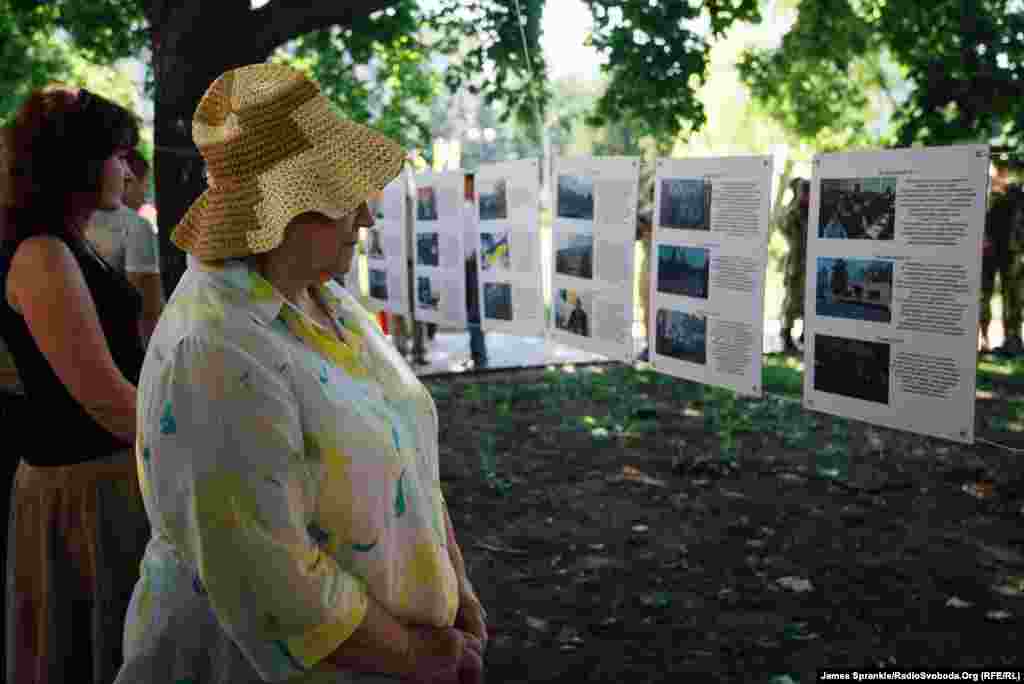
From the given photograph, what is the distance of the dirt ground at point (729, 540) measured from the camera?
162 inches

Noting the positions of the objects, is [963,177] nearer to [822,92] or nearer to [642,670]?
[642,670]

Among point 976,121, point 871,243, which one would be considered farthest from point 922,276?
point 976,121

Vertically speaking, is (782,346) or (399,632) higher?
(399,632)

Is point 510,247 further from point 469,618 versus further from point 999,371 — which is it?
point 999,371

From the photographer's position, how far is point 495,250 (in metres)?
6.36

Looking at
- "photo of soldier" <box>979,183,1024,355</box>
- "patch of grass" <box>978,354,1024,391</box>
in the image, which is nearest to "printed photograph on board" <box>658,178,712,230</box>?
"patch of grass" <box>978,354,1024,391</box>

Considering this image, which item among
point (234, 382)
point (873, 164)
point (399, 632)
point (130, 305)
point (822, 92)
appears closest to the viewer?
point (234, 382)

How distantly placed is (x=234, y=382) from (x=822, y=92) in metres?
15.0

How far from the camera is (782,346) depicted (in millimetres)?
12086

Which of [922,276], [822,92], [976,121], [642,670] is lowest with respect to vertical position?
[642,670]

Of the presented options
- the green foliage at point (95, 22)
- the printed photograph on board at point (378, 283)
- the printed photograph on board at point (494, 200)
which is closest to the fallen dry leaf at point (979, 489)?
the printed photograph on board at point (494, 200)

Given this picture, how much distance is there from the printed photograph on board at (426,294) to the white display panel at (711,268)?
111 inches

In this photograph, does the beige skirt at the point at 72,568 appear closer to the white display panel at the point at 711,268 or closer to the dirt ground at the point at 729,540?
the dirt ground at the point at 729,540

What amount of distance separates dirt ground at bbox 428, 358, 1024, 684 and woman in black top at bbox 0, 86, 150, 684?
190 centimetres
